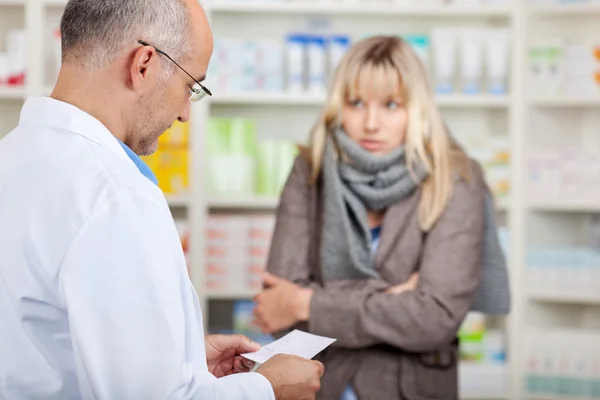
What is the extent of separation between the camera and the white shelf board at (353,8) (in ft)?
12.3

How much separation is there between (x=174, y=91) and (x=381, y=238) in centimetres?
102

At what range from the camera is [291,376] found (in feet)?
4.28

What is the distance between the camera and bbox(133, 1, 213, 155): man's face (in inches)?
50.8

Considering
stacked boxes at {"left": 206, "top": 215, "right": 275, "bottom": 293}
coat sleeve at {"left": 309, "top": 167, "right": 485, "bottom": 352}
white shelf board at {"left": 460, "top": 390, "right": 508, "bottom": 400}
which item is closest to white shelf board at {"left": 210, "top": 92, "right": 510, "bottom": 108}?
stacked boxes at {"left": 206, "top": 215, "right": 275, "bottom": 293}

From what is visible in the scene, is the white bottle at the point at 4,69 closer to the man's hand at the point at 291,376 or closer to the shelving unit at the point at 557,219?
the shelving unit at the point at 557,219

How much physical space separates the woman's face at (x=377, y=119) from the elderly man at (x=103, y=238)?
991 mm

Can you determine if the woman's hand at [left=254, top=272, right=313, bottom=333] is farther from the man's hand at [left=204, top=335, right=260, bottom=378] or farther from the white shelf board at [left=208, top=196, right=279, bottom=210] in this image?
the white shelf board at [left=208, top=196, right=279, bottom=210]

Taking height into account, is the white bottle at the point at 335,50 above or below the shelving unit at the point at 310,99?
above

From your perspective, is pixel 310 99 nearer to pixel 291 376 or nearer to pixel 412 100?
pixel 412 100

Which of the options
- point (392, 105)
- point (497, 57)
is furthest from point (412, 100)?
point (497, 57)

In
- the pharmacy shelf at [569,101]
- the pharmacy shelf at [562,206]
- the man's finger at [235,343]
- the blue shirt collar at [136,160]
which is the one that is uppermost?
the blue shirt collar at [136,160]

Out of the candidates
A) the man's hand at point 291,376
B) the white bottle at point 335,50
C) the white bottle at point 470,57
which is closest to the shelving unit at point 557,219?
the white bottle at point 470,57

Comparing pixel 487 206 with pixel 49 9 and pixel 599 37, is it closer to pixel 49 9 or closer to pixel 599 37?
pixel 599 37

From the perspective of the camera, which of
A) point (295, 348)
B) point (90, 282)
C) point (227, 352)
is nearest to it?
point (90, 282)
